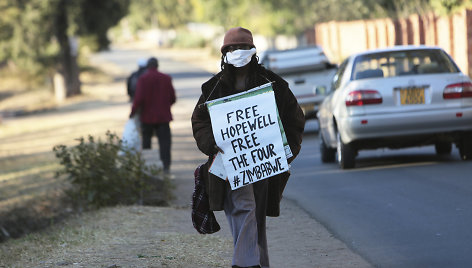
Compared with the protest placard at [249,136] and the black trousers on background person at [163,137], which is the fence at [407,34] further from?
the protest placard at [249,136]

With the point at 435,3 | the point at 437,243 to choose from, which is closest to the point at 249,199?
the point at 437,243

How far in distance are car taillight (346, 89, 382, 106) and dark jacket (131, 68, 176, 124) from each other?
3.18m

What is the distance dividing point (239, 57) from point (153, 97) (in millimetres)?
8118

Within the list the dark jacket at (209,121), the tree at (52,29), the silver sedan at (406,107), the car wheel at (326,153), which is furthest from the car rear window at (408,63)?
the tree at (52,29)

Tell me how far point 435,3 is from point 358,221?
2299cm

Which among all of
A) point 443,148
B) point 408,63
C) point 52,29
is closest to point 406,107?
point 408,63

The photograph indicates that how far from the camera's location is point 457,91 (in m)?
11.7

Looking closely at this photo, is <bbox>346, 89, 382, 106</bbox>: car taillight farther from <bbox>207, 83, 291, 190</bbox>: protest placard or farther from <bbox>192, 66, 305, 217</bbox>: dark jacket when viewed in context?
<bbox>207, 83, 291, 190</bbox>: protest placard

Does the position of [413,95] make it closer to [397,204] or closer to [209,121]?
[397,204]

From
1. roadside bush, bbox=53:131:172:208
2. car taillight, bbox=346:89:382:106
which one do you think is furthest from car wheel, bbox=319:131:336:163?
roadside bush, bbox=53:131:172:208

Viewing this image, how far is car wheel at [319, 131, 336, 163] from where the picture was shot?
45.5 ft

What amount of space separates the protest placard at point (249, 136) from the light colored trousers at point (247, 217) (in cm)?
13

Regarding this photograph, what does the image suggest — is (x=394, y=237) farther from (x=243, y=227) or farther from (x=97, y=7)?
(x=97, y=7)

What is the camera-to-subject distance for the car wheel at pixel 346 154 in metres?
12.4
